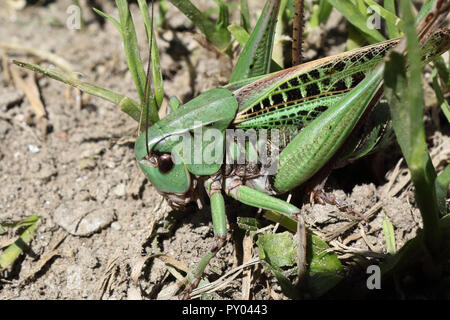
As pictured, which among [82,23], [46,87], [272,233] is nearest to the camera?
[272,233]

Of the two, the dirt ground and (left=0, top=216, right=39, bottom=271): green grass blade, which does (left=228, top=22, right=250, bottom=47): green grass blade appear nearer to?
the dirt ground

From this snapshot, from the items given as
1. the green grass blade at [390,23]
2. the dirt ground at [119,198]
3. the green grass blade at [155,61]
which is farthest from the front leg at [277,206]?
the green grass blade at [390,23]

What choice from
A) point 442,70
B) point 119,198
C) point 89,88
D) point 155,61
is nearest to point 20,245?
point 119,198

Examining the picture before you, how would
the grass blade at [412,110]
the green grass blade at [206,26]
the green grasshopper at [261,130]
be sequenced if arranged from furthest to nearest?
1. the green grass blade at [206,26]
2. the green grasshopper at [261,130]
3. the grass blade at [412,110]

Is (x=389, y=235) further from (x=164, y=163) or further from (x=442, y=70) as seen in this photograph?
(x=164, y=163)

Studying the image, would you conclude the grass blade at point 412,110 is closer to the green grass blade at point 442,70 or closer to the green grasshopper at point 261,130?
the green grasshopper at point 261,130
